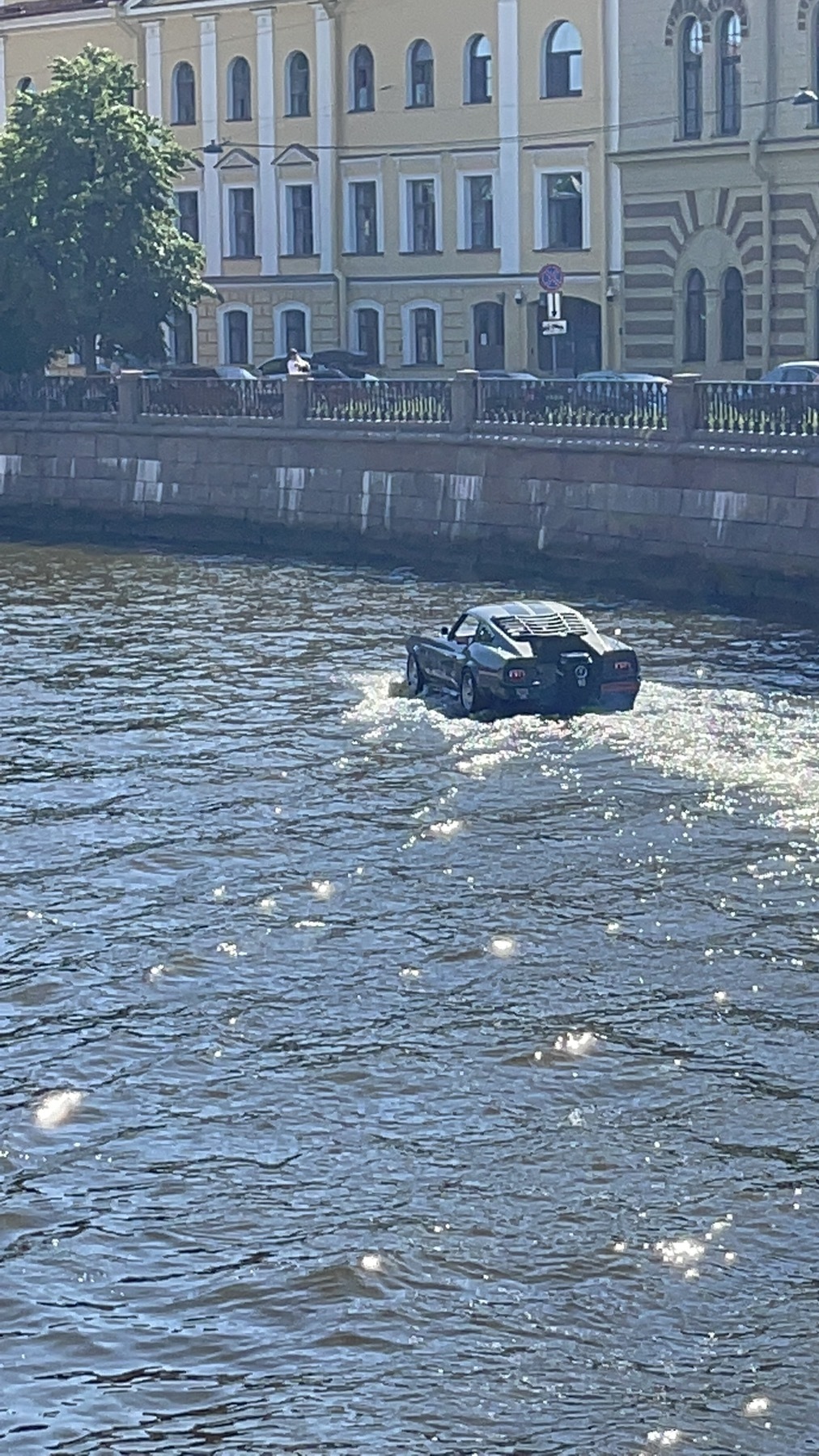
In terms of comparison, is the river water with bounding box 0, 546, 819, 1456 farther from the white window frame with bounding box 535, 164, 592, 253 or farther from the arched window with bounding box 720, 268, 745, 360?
the white window frame with bounding box 535, 164, 592, 253

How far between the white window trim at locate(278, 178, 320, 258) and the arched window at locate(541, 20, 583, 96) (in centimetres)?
678

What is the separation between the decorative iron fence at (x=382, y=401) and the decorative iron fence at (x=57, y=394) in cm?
553

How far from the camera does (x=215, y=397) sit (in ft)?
137

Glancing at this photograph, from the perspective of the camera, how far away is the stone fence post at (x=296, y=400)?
131 ft

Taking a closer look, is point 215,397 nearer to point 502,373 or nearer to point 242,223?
point 502,373

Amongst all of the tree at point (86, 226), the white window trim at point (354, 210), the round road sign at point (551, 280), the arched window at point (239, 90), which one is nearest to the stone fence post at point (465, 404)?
the round road sign at point (551, 280)

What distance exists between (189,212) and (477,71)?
8.95 meters

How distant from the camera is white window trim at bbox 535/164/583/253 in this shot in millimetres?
50000

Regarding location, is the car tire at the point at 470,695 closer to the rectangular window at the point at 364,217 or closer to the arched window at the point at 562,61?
the arched window at the point at 562,61

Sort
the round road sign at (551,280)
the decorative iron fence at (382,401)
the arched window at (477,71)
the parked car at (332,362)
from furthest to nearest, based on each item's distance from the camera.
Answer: the arched window at (477,71) → the parked car at (332,362) → the round road sign at (551,280) → the decorative iron fence at (382,401)

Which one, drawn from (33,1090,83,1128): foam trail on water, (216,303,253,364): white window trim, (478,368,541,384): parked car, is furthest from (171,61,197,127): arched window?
(33,1090,83,1128): foam trail on water

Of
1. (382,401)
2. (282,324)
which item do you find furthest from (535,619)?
(282,324)

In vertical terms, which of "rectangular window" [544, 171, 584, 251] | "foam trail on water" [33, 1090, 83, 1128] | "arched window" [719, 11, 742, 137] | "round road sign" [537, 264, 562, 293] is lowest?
"foam trail on water" [33, 1090, 83, 1128]

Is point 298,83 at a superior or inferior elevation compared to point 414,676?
superior
